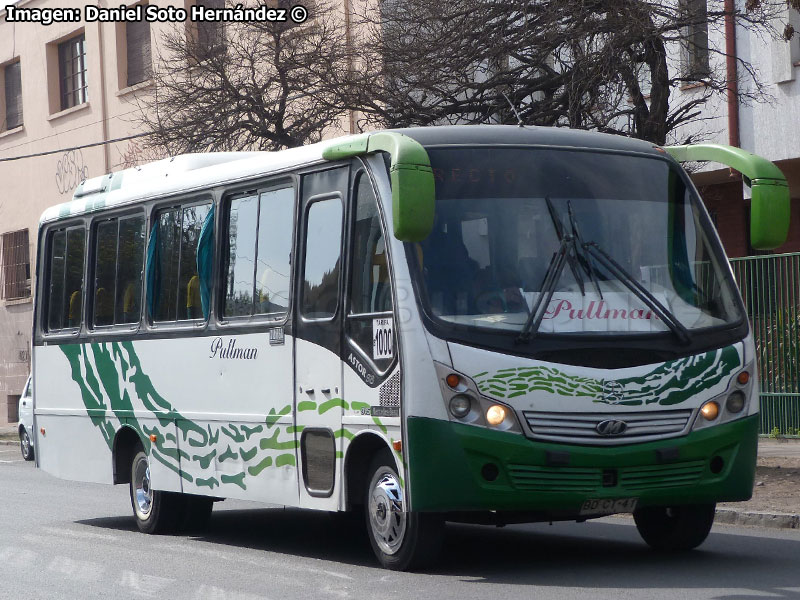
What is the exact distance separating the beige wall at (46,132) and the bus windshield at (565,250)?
2188 centimetres

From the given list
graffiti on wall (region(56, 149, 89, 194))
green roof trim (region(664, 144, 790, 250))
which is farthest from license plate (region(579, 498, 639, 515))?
graffiti on wall (region(56, 149, 89, 194))

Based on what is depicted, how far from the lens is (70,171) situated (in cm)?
3269

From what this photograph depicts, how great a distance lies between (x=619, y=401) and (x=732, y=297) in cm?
120

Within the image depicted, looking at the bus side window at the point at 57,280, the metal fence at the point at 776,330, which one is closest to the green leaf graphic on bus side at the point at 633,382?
the bus side window at the point at 57,280

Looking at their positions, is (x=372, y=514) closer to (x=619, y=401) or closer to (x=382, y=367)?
(x=382, y=367)

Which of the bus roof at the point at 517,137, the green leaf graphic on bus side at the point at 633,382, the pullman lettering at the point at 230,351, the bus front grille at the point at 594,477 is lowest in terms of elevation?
the bus front grille at the point at 594,477

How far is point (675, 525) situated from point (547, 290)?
83.2 inches

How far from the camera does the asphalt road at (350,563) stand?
8.21m

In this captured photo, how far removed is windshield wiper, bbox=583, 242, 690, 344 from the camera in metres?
8.77

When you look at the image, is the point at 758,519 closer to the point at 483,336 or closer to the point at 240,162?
the point at 483,336

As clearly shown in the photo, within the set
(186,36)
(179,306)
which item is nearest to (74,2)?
(186,36)

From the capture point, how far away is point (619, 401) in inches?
336

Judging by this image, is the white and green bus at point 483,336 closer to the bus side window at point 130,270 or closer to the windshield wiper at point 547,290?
the windshield wiper at point 547,290

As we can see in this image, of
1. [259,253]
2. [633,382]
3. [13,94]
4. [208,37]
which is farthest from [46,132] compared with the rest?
[633,382]
